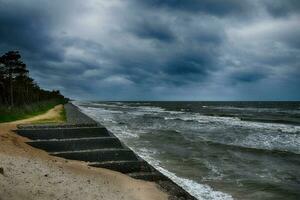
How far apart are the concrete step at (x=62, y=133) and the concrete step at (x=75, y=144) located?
206cm

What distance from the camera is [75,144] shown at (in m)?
19.4

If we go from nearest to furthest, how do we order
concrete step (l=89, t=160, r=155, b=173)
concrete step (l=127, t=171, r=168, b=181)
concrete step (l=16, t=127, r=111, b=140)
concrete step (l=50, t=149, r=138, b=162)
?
concrete step (l=127, t=171, r=168, b=181)
concrete step (l=89, t=160, r=155, b=173)
concrete step (l=50, t=149, r=138, b=162)
concrete step (l=16, t=127, r=111, b=140)

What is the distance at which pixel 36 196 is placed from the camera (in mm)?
9844

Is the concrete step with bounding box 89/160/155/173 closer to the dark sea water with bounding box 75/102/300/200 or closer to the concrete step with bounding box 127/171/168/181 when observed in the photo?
the concrete step with bounding box 127/171/168/181

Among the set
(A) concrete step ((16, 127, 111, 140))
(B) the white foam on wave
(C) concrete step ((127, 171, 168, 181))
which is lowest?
(B) the white foam on wave

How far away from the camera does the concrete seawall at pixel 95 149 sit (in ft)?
47.8

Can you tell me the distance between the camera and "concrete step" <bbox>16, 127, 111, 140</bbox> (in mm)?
21337

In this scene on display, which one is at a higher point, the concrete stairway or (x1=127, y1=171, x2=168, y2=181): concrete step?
the concrete stairway

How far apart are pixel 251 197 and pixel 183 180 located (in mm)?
2754

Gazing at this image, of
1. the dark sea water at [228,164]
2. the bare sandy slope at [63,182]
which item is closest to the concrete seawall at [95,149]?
the bare sandy slope at [63,182]

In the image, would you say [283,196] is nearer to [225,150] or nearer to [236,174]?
[236,174]

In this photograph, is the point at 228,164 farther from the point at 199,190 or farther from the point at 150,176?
the point at 150,176

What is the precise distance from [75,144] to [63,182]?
7665mm

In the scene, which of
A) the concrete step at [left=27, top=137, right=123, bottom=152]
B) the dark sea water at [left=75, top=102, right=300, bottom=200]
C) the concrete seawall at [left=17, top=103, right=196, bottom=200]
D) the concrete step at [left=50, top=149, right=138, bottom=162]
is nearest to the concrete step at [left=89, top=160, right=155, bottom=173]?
the concrete seawall at [left=17, top=103, right=196, bottom=200]
